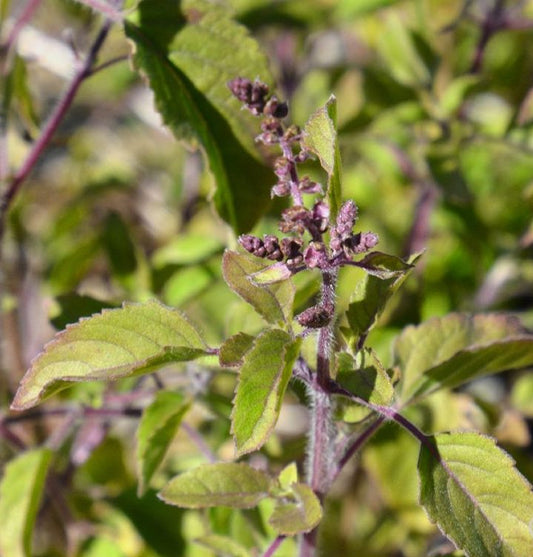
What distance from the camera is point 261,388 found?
3.06ft

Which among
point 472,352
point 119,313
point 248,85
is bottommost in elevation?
point 472,352

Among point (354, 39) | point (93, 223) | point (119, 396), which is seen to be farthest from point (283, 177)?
point (354, 39)

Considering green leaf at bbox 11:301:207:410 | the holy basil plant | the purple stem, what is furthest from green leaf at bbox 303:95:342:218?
the purple stem

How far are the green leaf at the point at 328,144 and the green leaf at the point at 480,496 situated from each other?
0.37 m

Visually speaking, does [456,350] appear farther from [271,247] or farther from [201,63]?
[201,63]

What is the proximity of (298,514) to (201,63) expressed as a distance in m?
0.72

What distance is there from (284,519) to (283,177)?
432 mm

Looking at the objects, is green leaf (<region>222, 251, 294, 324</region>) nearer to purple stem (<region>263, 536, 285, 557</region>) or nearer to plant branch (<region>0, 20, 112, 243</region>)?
purple stem (<region>263, 536, 285, 557</region>)

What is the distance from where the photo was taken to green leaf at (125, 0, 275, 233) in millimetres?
1302

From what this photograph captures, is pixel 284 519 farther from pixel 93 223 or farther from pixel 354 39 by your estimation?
pixel 354 39

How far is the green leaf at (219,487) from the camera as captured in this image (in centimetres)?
109

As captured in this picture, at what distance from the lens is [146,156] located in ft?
11.9

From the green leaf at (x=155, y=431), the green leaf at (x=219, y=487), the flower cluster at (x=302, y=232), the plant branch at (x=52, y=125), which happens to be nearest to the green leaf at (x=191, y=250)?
the plant branch at (x=52, y=125)

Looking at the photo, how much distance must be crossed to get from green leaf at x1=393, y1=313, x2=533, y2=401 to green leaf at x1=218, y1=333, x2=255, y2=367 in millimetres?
322
